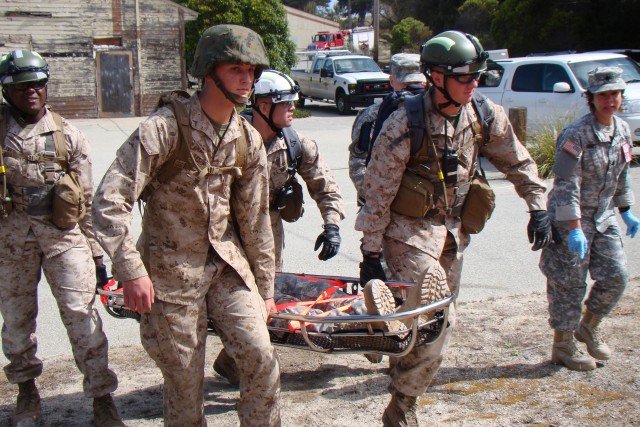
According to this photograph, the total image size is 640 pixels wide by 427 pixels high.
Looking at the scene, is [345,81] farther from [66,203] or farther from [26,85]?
[66,203]

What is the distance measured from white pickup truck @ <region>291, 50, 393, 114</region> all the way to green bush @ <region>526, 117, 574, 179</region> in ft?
34.6

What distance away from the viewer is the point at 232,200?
364 cm

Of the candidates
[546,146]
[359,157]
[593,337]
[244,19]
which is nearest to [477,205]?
[593,337]

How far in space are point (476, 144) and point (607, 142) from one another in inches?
45.4

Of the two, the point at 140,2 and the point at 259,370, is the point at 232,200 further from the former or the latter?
the point at 140,2

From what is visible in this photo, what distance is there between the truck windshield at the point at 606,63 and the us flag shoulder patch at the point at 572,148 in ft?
30.5

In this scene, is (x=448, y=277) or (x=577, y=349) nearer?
(x=448, y=277)

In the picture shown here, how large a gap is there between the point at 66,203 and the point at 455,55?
7.47ft

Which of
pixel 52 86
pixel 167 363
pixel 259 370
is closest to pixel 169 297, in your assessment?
pixel 167 363

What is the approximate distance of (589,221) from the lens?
4.99 m

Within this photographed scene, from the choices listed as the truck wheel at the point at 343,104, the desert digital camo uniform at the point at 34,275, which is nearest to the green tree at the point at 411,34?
the truck wheel at the point at 343,104

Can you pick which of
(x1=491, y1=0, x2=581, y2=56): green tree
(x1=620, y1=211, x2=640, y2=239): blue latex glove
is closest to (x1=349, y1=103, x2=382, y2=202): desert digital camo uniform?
(x1=620, y1=211, x2=640, y2=239): blue latex glove

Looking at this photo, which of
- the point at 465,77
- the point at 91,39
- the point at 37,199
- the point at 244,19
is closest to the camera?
the point at 465,77

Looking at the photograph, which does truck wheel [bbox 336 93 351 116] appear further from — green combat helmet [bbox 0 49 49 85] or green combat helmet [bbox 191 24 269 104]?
green combat helmet [bbox 191 24 269 104]
